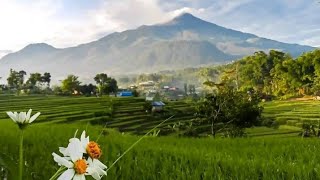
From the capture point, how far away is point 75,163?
3.98ft

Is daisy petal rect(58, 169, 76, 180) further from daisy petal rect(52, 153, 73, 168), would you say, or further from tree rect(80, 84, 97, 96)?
tree rect(80, 84, 97, 96)

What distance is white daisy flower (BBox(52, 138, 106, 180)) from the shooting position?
3.90 feet

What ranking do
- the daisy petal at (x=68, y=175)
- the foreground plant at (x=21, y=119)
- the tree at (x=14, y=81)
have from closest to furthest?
the daisy petal at (x=68, y=175) < the foreground plant at (x=21, y=119) < the tree at (x=14, y=81)

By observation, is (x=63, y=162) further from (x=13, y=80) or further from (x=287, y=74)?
(x=13, y=80)

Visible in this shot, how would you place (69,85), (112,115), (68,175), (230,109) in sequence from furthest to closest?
(69,85)
(112,115)
(230,109)
(68,175)

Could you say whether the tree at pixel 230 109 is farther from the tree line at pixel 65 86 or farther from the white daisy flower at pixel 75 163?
the tree line at pixel 65 86

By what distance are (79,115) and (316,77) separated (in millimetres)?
55638

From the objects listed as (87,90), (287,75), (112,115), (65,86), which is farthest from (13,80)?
(287,75)

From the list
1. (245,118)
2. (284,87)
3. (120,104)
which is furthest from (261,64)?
(245,118)

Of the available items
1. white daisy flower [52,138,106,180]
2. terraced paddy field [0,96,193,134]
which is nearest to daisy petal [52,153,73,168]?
white daisy flower [52,138,106,180]

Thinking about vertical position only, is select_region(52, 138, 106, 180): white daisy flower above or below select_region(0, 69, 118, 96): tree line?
below

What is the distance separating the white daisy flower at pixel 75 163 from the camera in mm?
1189

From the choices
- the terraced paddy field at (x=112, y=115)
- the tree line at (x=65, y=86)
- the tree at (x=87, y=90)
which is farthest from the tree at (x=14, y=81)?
the terraced paddy field at (x=112, y=115)

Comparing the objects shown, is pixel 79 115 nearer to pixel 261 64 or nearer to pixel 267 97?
pixel 267 97
